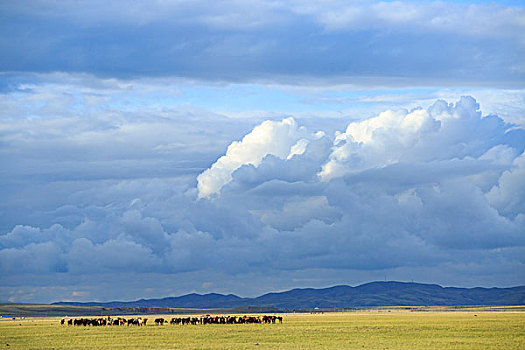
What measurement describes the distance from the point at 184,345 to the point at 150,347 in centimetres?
322

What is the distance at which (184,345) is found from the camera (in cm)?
6525

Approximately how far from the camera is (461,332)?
3182 inches

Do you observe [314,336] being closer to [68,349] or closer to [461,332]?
[461,332]

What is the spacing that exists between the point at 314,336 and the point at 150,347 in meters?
19.6

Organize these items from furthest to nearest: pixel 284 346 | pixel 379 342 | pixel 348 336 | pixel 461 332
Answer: pixel 461 332 < pixel 348 336 < pixel 379 342 < pixel 284 346

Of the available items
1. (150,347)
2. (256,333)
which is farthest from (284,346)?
(256,333)

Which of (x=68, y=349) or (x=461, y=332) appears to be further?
(x=461, y=332)

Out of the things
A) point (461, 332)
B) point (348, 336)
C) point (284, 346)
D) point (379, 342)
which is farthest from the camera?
point (461, 332)

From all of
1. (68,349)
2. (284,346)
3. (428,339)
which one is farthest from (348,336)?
(68,349)

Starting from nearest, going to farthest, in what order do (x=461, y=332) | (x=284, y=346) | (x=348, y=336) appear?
1. (x=284, y=346)
2. (x=348, y=336)
3. (x=461, y=332)

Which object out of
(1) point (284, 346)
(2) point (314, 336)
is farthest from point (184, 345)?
(2) point (314, 336)

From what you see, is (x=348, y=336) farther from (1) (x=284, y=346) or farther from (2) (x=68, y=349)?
(2) (x=68, y=349)

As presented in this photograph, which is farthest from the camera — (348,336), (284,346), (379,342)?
(348,336)

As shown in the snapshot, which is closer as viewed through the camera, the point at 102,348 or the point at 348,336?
the point at 102,348
